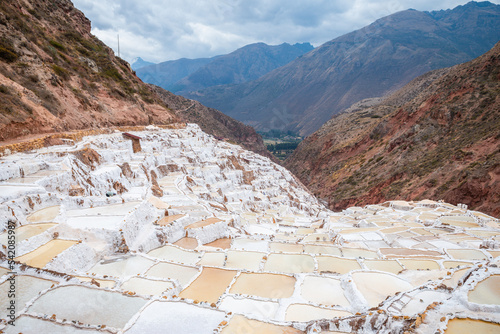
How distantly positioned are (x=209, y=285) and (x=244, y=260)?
2.41 meters

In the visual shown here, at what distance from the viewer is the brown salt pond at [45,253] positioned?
785 centimetres

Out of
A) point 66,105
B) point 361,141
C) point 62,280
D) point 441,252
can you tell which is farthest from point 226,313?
point 361,141

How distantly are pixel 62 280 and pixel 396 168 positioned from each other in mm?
43352

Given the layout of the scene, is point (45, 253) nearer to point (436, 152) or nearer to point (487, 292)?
point (487, 292)

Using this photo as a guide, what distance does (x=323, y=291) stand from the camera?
834cm

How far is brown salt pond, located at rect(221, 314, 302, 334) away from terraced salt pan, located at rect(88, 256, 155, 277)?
182 inches

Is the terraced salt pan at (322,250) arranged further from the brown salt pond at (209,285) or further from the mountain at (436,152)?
the mountain at (436,152)

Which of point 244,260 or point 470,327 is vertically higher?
point 470,327

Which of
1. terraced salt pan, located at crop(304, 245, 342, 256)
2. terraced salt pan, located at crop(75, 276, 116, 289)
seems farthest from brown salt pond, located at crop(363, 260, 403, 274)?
terraced salt pan, located at crop(75, 276, 116, 289)

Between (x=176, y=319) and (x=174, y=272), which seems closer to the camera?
(x=176, y=319)

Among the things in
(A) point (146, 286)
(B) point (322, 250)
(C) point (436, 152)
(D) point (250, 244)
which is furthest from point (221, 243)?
(C) point (436, 152)

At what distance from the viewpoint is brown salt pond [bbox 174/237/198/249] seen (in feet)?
40.8

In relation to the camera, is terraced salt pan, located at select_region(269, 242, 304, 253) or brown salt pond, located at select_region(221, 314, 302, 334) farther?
terraced salt pan, located at select_region(269, 242, 304, 253)

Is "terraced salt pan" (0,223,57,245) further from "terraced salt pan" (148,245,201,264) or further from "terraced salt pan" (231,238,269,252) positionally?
"terraced salt pan" (231,238,269,252)
